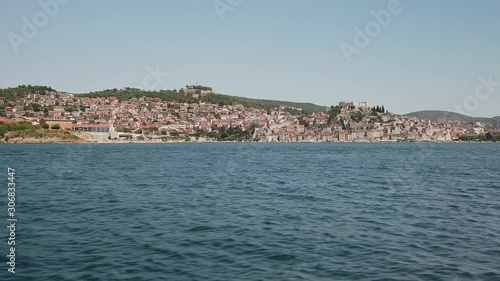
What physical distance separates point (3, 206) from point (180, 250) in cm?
1041

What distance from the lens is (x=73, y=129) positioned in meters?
153

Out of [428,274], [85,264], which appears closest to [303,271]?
[428,274]

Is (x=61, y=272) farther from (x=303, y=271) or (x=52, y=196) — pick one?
(x=52, y=196)

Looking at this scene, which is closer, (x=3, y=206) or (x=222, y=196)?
(x=3, y=206)

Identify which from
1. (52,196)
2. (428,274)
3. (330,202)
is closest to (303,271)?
(428,274)

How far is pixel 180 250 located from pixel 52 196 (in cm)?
1278

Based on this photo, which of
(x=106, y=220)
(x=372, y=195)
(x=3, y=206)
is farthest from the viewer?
(x=372, y=195)

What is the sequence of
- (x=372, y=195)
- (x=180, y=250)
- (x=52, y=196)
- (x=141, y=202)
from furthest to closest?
(x=372, y=195)
(x=52, y=196)
(x=141, y=202)
(x=180, y=250)

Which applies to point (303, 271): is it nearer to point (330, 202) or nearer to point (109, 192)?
point (330, 202)

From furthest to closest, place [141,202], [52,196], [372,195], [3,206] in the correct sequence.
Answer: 1. [372,195]
2. [52,196]
3. [141,202]
4. [3,206]

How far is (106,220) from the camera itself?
53.3 feet

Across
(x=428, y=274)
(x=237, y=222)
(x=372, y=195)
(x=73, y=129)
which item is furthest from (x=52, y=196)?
(x=73, y=129)

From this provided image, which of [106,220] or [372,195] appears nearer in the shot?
[106,220]

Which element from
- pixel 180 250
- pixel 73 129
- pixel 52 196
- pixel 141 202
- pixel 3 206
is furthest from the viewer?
pixel 73 129
